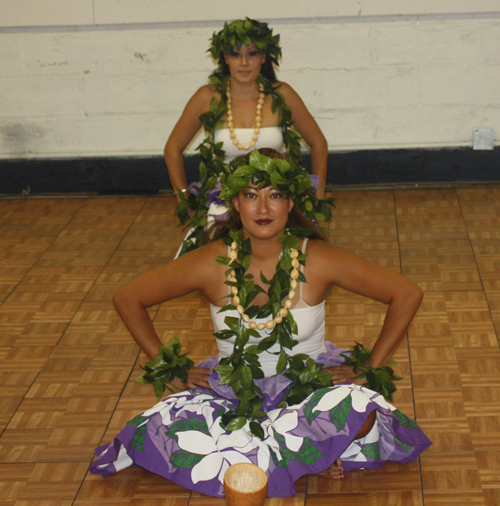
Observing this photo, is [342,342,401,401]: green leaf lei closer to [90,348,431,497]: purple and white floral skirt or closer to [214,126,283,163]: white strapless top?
[90,348,431,497]: purple and white floral skirt

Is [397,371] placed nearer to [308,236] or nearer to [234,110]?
[308,236]

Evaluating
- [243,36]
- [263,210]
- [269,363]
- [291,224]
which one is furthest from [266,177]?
[243,36]

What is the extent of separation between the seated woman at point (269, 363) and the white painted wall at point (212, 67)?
Result: 294cm

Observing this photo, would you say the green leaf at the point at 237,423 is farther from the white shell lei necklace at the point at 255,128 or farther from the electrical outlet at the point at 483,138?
the electrical outlet at the point at 483,138

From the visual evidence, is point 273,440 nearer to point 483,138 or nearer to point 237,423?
point 237,423

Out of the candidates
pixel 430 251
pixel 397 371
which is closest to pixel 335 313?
pixel 397 371

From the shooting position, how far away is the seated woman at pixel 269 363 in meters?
2.35

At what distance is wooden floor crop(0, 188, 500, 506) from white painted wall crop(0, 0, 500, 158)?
468 mm

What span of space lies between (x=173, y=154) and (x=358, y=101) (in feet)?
6.20

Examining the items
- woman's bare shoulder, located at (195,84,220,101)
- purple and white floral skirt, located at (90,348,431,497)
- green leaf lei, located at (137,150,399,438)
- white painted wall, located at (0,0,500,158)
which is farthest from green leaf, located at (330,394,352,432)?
white painted wall, located at (0,0,500,158)

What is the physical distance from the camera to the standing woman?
12.4 feet

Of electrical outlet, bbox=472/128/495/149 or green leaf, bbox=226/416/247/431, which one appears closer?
green leaf, bbox=226/416/247/431

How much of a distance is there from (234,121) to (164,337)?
111cm

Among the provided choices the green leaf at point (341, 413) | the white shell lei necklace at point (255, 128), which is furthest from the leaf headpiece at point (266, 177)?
the white shell lei necklace at point (255, 128)
